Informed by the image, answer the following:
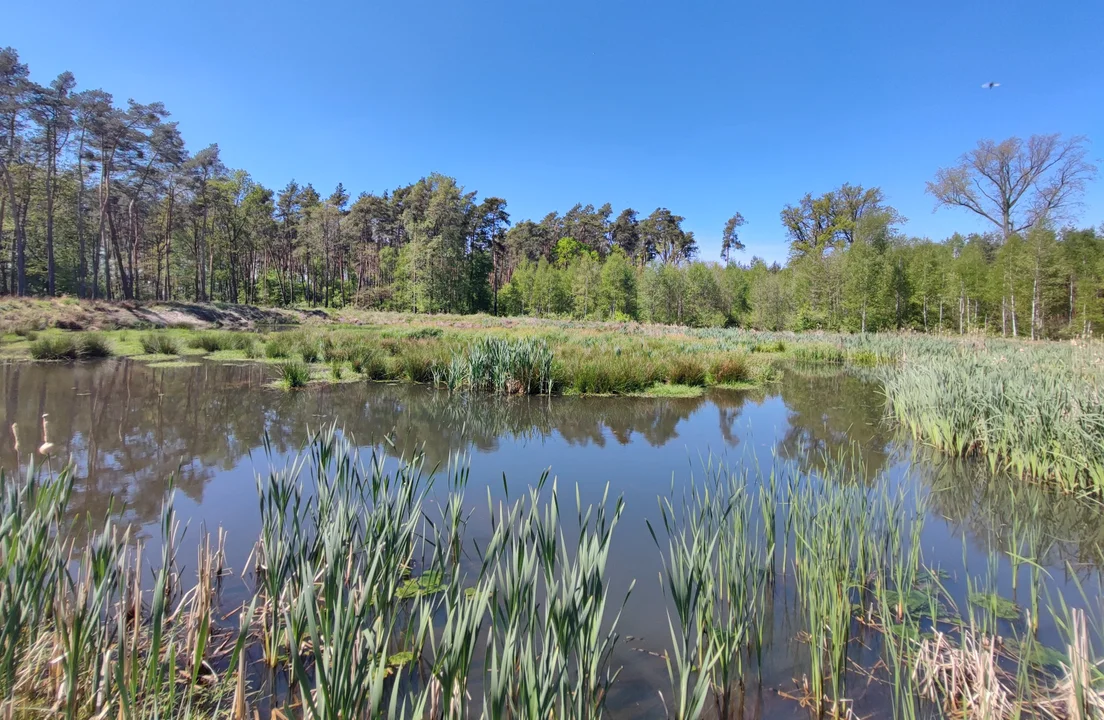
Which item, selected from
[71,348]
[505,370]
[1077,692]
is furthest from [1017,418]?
[71,348]

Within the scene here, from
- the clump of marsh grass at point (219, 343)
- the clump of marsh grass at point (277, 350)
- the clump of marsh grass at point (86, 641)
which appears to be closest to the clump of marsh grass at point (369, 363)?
the clump of marsh grass at point (277, 350)

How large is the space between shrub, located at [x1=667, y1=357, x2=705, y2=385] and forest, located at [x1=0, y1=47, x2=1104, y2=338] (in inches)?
385

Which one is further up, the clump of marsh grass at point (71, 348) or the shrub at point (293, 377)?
the clump of marsh grass at point (71, 348)

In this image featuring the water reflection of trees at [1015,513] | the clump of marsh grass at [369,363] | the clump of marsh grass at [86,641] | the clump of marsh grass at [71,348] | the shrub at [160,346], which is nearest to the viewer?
the clump of marsh grass at [86,641]

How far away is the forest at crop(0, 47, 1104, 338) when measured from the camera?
22938 mm

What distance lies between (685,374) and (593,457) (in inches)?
242

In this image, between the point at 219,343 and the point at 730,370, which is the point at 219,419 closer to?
the point at 219,343

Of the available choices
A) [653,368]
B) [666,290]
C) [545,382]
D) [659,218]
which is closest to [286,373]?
[545,382]

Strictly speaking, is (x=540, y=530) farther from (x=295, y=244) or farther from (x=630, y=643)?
(x=295, y=244)

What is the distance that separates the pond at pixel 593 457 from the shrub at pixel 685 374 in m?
0.88

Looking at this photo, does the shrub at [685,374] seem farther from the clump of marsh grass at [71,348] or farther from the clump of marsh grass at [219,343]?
the clump of marsh grass at [71,348]

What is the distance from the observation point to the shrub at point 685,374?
11117 millimetres

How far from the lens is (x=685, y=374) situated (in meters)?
11.2

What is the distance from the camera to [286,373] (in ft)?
30.7
